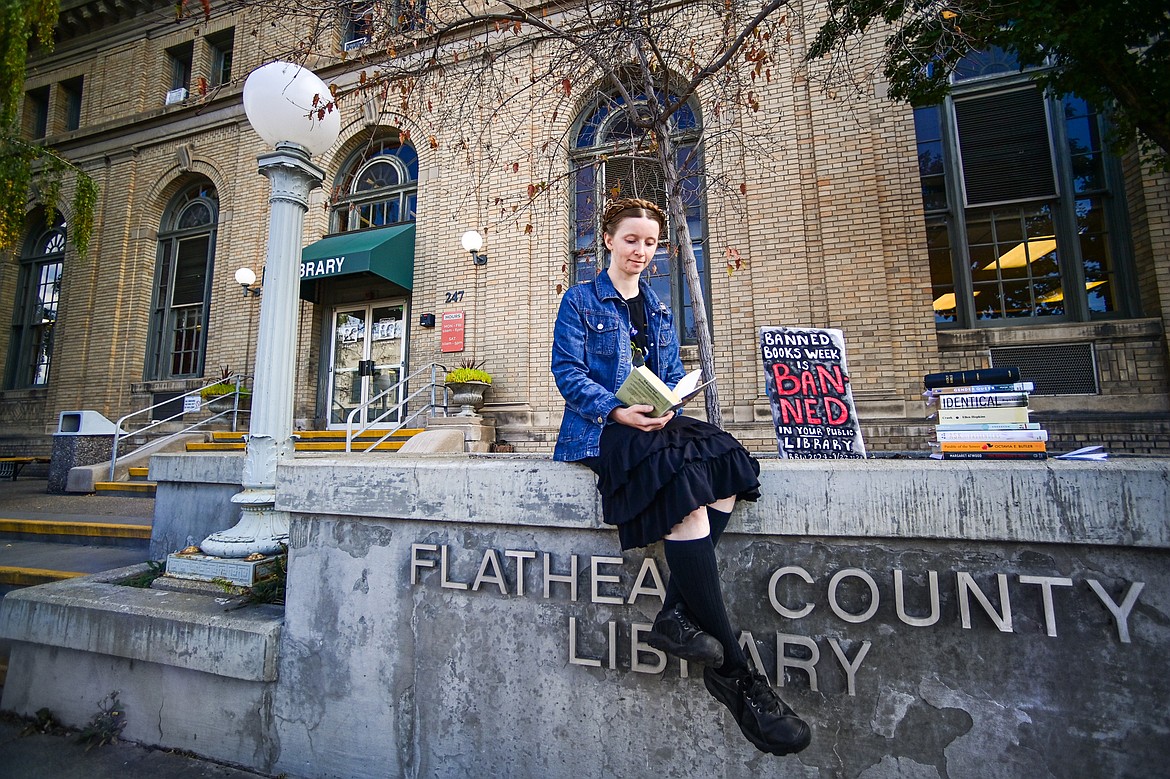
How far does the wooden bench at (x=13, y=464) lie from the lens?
36.8 feet

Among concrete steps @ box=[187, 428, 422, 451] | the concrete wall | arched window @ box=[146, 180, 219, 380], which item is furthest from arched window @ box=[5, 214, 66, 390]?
the concrete wall

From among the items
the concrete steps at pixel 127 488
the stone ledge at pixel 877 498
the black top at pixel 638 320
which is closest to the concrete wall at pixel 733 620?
the stone ledge at pixel 877 498

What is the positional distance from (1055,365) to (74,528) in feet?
41.3

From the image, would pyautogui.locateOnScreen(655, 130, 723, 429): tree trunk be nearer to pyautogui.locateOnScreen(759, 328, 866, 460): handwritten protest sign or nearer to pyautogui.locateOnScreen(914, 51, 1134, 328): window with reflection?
pyautogui.locateOnScreen(759, 328, 866, 460): handwritten protest sign

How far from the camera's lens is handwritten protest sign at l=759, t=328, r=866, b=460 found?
3.42m

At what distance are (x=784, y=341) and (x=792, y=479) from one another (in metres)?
1.78

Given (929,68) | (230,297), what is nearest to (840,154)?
(929,68)

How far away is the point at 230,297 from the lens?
11.4 metres

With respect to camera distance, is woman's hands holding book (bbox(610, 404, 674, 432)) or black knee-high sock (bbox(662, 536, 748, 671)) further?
woman's hands holding book (bbox(610, 404, 674, 432))

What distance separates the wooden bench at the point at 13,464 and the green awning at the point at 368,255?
7.56 meters

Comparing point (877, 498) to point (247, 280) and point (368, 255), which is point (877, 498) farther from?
point (247, 280)

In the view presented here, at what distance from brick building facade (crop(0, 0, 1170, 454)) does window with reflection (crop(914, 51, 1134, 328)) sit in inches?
1.4

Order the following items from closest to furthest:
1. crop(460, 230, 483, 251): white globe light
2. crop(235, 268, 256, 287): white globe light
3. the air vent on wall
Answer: the air vent on wall
crop(460, 230, 483, 251): white globe light
crop(235, 268, 256, 287): white globe light

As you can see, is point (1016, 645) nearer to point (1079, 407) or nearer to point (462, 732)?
point (462, 732)
